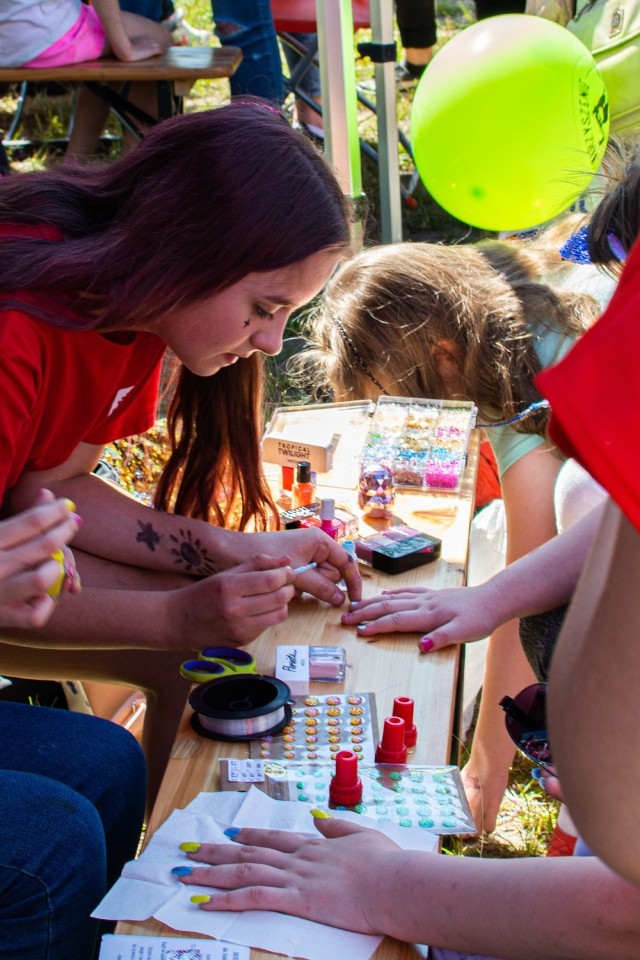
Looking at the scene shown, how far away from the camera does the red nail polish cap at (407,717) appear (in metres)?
1.36

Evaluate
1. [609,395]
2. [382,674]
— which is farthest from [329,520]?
[609,395]

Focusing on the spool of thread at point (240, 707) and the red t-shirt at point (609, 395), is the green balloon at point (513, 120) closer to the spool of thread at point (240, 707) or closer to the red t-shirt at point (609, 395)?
the spool of thread at point (240, 707)

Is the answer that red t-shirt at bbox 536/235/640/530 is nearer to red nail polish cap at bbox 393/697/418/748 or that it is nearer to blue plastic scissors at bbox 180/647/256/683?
red nail polish cap at bbox 393/697/418/748

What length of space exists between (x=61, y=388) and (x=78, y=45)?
3.08 meters

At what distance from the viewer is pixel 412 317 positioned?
7.77ft

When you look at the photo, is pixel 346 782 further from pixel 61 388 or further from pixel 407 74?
pixel 407 74

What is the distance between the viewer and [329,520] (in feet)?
6.40

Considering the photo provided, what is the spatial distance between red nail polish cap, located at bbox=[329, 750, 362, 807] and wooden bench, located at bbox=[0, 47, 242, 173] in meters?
3.31

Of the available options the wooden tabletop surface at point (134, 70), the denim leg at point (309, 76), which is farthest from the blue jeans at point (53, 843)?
the denim leg at point (309, 76)

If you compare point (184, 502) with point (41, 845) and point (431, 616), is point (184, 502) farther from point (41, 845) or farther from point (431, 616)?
point (41, 845)

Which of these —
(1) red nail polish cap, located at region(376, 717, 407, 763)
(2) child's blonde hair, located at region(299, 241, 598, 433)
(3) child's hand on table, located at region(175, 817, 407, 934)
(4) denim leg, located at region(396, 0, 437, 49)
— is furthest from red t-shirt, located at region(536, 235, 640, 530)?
(4) denim leg, located at region(396, 0, 437, 49)

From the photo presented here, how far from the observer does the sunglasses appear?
1.39m

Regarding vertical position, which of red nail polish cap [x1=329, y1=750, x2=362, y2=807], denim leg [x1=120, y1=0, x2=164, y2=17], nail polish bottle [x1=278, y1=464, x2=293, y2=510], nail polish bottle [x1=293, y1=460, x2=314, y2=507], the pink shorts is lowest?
nail polish bottle [x1=278, y1=464, x2=293, y2=510]

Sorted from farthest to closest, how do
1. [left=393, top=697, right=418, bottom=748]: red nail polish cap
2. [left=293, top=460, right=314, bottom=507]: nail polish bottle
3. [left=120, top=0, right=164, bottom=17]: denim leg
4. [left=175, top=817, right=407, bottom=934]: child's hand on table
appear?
[left=120, top=0, right=164, bottom=17]: denim leg
[left=293, top=460, right=314, bottom=507]: nail polish bottle
[left=393, top=697, right=418, bottom=748]: red nail polish cap
[left=175, top=817, right=407, bottom=934]: child's hand on table
